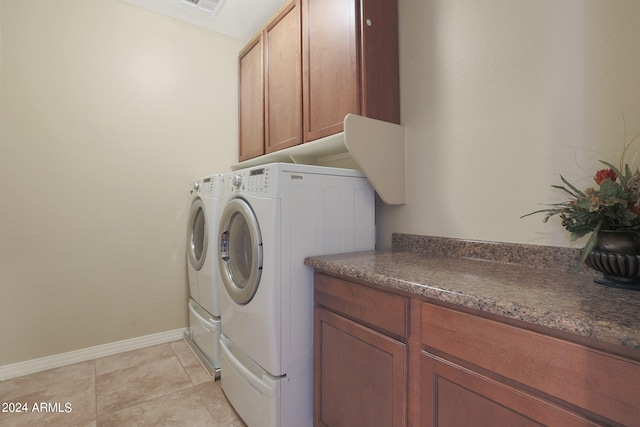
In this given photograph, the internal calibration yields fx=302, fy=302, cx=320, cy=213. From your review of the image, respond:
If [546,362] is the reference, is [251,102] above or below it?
above

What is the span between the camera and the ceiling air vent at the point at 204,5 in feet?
7.45

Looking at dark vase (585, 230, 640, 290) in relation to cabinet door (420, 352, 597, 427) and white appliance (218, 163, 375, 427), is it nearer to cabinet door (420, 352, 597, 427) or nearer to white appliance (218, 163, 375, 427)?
cabinet door (420, 352, 597, 427)

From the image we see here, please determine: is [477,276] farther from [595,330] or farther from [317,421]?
[317,421]

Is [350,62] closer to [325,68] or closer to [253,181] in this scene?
[325,68]

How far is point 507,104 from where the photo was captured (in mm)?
1277

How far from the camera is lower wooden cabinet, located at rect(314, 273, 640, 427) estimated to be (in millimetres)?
600

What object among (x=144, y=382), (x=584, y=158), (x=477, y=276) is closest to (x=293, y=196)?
(x=477, y=276)

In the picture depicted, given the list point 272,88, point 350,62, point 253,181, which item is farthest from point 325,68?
point 253,181

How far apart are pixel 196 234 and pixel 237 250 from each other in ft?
2.60

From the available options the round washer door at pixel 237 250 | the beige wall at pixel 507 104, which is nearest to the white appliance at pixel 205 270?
the round washer door at pixel 237 250

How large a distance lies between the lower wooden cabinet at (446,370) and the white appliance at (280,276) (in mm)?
93

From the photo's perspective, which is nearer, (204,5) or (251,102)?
(204,5)

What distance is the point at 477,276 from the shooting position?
1.01 metres

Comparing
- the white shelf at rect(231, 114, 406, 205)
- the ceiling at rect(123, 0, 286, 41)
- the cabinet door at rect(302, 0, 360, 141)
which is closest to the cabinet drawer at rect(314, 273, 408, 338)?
the white shelf at rect(231, 114, 406, 205)
